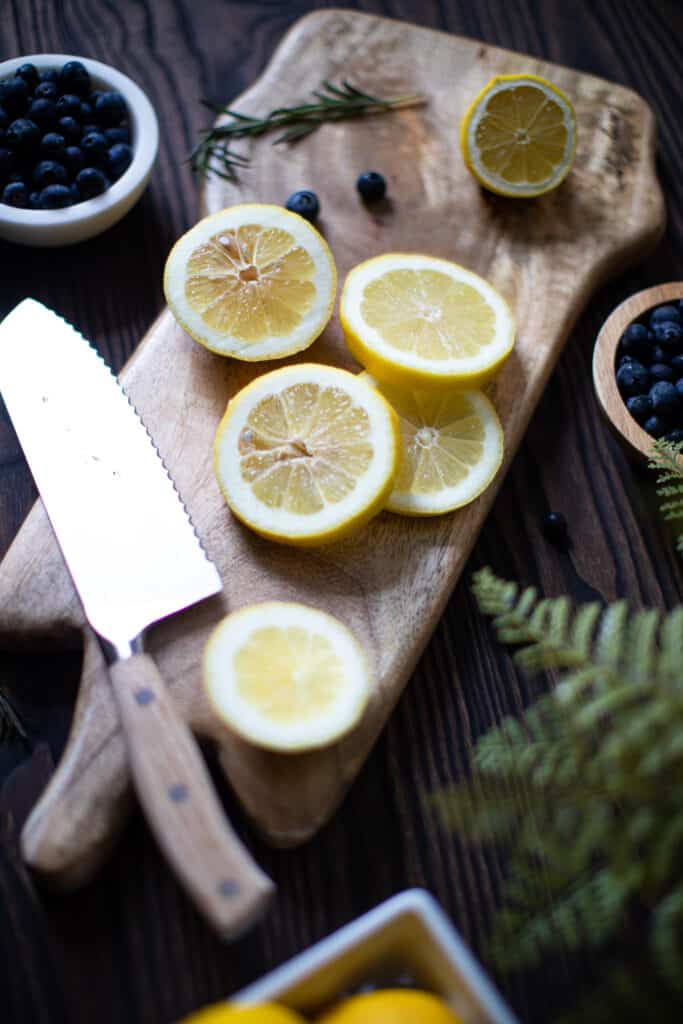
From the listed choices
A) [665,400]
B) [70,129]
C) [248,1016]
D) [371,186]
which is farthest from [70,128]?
[248,1016]

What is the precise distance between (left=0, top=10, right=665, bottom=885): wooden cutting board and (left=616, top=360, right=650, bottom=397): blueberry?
160 millimetres

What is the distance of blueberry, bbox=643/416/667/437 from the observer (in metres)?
1.63

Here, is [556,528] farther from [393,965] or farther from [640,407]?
[393,965]

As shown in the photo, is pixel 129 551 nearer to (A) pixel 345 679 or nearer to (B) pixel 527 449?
(A) pixel 345 679

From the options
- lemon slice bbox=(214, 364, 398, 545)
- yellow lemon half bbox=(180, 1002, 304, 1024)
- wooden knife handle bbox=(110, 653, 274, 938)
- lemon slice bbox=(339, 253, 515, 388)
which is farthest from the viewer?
lemon slice bbox=(339, 253, 515, 388)

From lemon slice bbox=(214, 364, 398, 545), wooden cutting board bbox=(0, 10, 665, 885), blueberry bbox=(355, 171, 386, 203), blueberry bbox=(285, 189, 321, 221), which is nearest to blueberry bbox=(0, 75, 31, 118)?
wooden cutting board bbox=(0, 10, 665, 885)

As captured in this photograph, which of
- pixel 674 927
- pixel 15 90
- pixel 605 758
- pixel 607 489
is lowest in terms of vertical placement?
pixel 607 489

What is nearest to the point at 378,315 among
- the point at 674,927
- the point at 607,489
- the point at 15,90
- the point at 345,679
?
the point at 607,489

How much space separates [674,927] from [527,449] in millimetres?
951

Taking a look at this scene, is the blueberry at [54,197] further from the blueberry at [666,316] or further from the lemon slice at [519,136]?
the blueberry at [666,316]

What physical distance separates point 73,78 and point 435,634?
1285 millimetres

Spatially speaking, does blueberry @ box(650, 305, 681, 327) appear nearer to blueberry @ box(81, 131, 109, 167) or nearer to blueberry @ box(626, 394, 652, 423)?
blueberry @ box(626, 394, 652, 423)

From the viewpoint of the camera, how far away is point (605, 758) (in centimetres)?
108

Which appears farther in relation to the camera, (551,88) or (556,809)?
(551,88)
